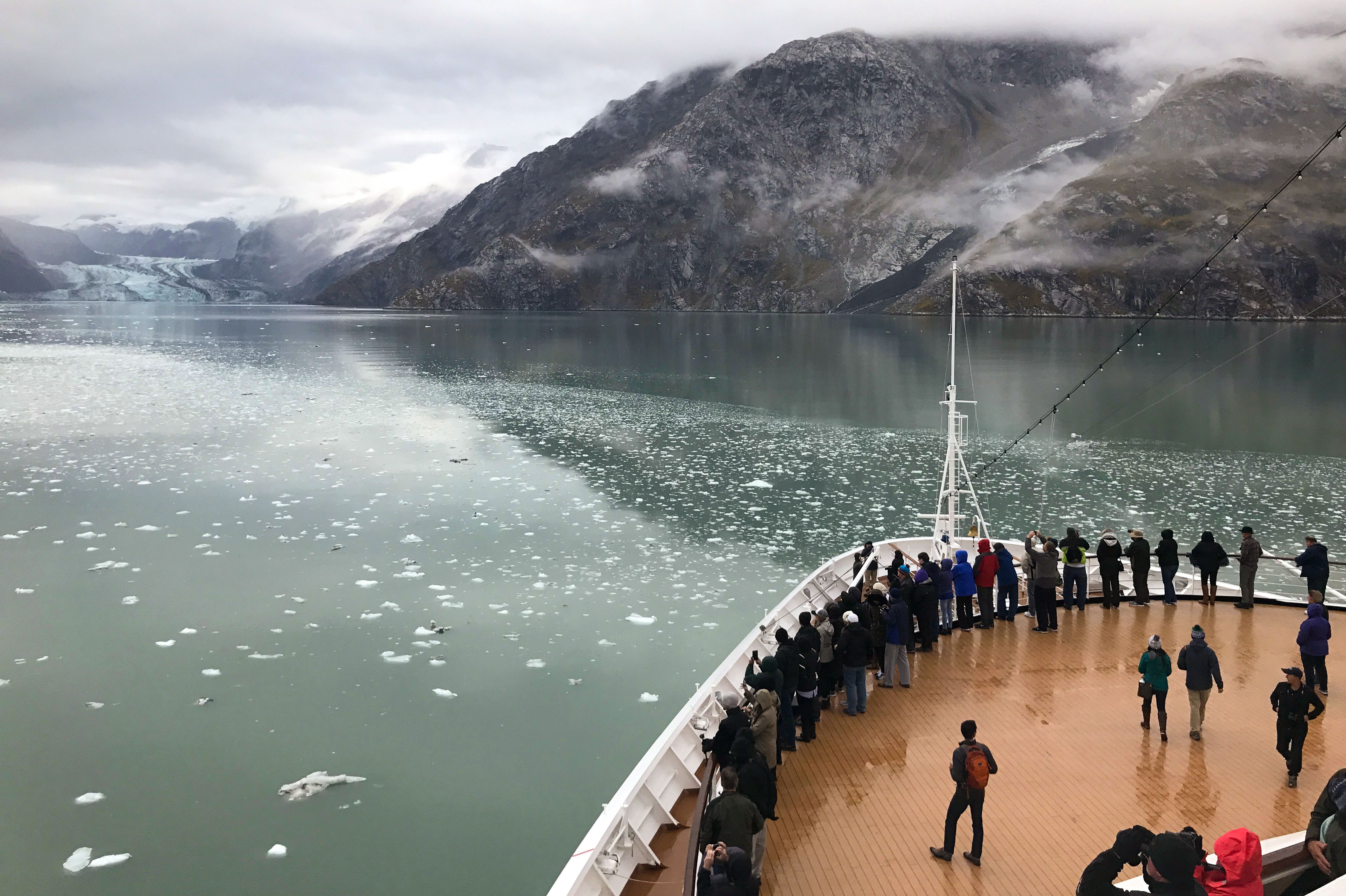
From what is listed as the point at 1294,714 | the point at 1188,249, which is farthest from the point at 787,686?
the point at 1188,249

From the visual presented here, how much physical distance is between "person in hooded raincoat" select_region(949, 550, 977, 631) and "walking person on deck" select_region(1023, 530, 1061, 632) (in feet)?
3.62

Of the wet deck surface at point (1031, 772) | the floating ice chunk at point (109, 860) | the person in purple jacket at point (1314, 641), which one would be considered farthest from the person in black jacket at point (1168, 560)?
the floating ice chunk at point (109, 860)

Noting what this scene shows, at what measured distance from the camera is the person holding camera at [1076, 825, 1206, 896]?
597cm

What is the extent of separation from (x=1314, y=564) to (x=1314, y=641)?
15.0 feet

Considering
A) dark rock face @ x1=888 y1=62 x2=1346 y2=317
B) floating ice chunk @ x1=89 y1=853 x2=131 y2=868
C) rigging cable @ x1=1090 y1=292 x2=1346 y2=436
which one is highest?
dark rock face @ x1=888 y1=62 x2=1346 y2=317

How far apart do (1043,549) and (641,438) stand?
2883 centimetres

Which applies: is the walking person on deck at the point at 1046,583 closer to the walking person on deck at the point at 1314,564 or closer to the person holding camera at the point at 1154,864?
the walking person on deck at the point at 1314,564

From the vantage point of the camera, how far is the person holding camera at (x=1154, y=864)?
5969 mm

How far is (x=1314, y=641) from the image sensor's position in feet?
41.3

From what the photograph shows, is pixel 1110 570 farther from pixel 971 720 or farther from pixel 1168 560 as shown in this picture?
pixel 971 720

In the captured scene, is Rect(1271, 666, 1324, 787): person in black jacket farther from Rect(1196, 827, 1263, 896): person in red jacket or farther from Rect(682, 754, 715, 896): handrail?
Rect(682, 754, 715, 896): handrail

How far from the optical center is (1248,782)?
1091cm

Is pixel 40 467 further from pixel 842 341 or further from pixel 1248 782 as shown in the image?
pixel 842 341

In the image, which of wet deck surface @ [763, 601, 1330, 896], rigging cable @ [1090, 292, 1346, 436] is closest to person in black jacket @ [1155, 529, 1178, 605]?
wet deck surface @ [763, 601, 1330, 896]
